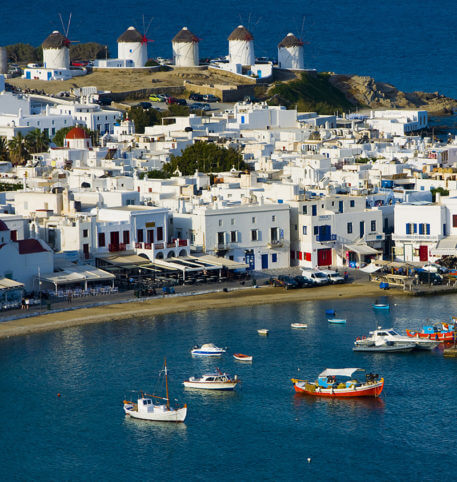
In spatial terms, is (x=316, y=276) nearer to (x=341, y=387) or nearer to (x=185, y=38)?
(x=341, y=387)

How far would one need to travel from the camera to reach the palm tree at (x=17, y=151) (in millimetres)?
A: 117438

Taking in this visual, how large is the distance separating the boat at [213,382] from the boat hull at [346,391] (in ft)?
9.50

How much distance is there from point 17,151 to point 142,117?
91.3 ft

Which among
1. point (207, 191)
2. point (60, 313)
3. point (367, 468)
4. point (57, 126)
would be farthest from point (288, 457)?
point (57, 126)

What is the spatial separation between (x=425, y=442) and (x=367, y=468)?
3.43 m

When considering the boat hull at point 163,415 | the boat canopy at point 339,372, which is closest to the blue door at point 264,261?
the boat canopy at point 339,372

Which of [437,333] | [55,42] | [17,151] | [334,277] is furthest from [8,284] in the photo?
[55,42]

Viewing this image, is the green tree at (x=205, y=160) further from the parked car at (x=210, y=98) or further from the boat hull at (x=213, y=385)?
the parked car at (x=210, y=98)

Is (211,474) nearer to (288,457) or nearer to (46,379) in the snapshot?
(288,457)

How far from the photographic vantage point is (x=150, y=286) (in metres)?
79.2

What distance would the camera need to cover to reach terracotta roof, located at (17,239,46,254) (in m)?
76.9

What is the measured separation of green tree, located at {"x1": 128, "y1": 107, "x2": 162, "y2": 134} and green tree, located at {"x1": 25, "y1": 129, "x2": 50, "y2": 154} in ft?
62.3

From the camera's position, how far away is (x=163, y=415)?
58.7 m

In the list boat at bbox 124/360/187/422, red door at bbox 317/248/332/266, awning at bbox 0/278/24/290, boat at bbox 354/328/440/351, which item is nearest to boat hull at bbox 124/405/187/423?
boat at bbox 124/360/187/422
